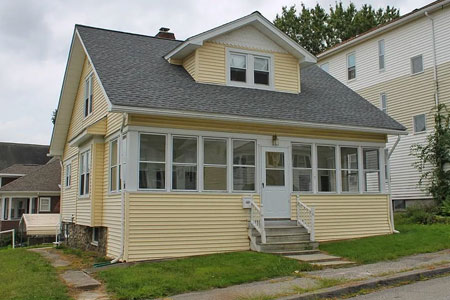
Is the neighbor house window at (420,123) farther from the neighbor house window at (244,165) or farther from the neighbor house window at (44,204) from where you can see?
the neighbor house window at (44,204)

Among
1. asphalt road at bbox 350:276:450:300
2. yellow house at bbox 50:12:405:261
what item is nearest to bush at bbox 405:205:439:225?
yellow house at bbox 50:12:405:261

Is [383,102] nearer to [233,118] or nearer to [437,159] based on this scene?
[437,159]

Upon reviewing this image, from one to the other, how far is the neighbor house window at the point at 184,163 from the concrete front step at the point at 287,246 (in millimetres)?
2333

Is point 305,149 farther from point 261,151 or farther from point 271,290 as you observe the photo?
point 271,290

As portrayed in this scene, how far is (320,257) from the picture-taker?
1123 centimetres

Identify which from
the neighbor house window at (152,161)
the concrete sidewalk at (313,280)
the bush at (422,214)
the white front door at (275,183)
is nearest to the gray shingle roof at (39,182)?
the neighbor house window at (152,161)

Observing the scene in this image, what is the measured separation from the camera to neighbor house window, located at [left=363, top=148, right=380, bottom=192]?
48.4 ft

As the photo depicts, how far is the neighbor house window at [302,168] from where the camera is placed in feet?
45.0

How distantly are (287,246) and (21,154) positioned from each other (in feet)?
144

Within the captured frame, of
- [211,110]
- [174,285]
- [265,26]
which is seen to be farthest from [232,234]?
[265,26]

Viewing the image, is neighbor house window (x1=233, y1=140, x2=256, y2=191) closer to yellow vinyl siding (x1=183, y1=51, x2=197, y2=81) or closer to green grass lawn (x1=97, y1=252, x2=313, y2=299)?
green grass lawn (x1=97, y1=252, x2=313, y2=299)

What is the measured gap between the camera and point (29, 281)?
917cm

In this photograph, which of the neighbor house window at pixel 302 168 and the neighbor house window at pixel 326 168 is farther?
the neighbor house window at pixel 326 168

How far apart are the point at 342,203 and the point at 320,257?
10.6 ft
